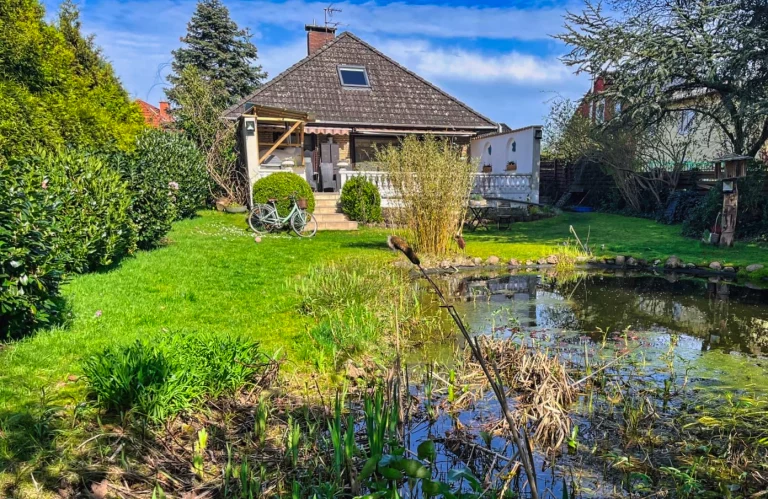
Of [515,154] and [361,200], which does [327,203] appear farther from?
[515,154]

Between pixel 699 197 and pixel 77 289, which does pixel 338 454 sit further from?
pixel 699 197

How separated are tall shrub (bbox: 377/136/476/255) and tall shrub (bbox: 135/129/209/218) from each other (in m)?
5.71

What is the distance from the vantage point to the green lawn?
3889 millimetres

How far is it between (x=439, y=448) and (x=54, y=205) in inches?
153

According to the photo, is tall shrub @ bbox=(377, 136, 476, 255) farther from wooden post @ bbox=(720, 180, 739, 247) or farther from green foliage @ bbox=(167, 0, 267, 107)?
green foliage @ bbox=(167, 0, 267, 107)

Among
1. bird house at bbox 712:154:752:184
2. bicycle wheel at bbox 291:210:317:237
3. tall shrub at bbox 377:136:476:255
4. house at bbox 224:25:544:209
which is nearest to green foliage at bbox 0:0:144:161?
bicycle wheel at bbox 291:210:317:237

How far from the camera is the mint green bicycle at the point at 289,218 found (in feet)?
39.9

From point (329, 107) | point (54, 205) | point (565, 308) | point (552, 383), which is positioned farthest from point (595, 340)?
point (329, 107)

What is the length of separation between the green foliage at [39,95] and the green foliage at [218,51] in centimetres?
1725

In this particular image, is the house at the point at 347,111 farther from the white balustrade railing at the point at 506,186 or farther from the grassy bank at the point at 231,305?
the grassy bank at the point at 231,305

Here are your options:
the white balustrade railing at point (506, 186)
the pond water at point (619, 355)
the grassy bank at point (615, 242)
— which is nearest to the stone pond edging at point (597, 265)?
the grassy bank at point (615, 242)

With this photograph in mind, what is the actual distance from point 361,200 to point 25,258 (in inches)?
396

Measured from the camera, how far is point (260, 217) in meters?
12.4

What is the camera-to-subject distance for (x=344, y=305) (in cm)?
573
